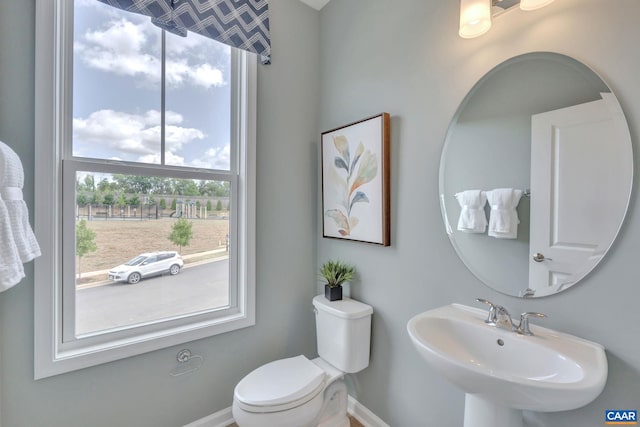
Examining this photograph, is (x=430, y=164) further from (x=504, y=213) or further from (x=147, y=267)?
(x=147, y=267)

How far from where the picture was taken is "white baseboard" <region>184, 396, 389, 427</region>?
1.59 meters

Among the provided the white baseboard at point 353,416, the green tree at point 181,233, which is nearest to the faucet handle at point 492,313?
the white baseboard at point 353,416

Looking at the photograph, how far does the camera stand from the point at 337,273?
1742 mm

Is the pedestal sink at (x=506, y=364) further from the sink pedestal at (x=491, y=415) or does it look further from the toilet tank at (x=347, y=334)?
the toilet tank at (x=347, y=334)

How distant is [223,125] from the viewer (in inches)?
67.9

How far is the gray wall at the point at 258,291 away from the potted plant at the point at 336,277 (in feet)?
1.00

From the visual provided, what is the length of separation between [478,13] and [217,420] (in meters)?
2.38

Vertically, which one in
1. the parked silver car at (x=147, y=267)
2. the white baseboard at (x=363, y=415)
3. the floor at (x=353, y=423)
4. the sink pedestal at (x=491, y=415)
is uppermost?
the parked silver car at (x=147, y=267)

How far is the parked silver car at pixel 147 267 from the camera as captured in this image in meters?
1.44

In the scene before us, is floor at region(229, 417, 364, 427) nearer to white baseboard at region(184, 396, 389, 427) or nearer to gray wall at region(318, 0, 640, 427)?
white baseboard at region(184, 396, 389, 427)

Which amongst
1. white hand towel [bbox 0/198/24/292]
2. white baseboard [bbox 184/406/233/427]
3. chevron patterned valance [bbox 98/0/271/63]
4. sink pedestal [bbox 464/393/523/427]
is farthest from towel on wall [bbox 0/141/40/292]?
sink pedestal [bbox 464/393/523/427]

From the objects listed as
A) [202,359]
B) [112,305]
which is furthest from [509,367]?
[112,305]

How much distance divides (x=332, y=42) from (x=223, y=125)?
946 millimetres

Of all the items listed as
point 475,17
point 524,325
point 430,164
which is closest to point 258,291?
point 430,164
